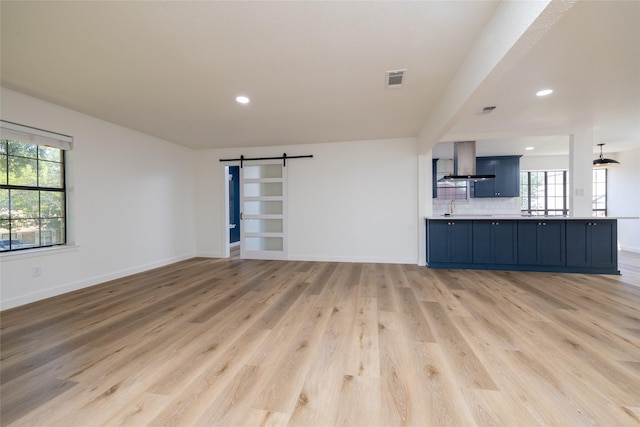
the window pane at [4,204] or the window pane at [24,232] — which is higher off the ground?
the window pane at [4,204]

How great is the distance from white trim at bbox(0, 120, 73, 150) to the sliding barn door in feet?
9.53

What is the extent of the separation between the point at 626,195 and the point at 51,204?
11.4 meters

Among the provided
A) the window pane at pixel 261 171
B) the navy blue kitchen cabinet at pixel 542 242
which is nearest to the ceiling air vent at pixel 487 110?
the navy blue kitchen cabinet at pixel 542 242

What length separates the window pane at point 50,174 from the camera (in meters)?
3.40

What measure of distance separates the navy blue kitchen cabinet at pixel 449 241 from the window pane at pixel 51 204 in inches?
229

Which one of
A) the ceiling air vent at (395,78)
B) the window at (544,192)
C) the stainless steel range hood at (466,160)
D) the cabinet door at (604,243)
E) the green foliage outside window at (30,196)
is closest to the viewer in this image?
the ceiling air vent at (395,78)

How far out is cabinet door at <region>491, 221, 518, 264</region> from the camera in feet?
15.0

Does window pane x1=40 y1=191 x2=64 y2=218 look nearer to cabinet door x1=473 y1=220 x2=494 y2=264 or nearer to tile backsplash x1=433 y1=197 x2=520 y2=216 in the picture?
cabinet door x1=473 y1=220 x2=494 y2=264

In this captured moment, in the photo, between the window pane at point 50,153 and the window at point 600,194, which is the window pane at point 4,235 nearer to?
the window pane at point 50,153

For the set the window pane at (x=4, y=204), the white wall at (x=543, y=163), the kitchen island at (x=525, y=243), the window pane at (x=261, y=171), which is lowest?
the kitchen island at (x=525, y=243)

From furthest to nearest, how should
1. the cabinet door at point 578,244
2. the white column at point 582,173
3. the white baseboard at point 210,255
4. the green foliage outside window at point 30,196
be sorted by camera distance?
the white baseboard at point 210,255 → the white column at point 582,173 → the cabinet door at point 578,244 → the green foliage outside window at point 30,196

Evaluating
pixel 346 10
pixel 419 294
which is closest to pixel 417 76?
pixel 346 10

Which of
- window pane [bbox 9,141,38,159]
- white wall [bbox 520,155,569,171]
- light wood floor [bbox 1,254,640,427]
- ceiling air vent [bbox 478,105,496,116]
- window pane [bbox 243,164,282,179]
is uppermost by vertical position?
ceiling air vent [bbox 478,105,496,116]

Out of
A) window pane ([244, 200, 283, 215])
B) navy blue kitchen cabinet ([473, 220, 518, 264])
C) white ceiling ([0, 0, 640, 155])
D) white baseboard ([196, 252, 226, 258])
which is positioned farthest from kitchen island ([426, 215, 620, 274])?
white baseboard ([196, 252, 226, 258])
